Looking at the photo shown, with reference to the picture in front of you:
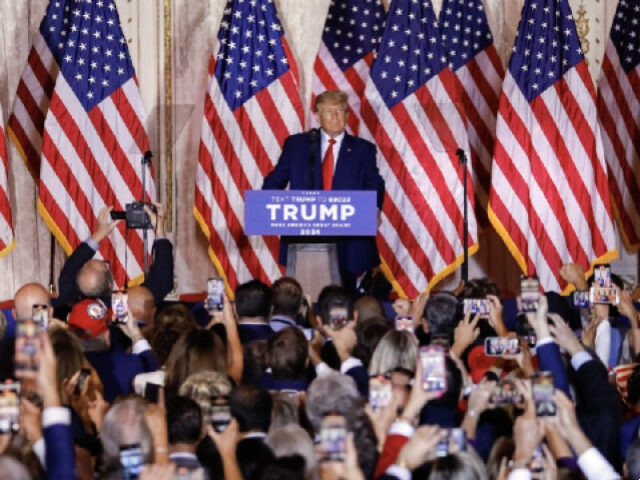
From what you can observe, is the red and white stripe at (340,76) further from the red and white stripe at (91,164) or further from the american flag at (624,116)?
the american flag at (624,116)

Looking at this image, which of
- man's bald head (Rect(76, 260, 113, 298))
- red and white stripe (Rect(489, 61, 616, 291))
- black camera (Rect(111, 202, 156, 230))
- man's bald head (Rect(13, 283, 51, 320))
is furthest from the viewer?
red and white stripe (Rect(489, 61, 616, 291))

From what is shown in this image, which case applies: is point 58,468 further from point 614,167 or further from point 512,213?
point 614,167

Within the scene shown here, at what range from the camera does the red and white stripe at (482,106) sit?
977cm

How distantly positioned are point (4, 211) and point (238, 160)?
1945 millimetres

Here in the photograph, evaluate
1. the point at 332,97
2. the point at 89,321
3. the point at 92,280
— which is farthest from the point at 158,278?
the point at 332,97

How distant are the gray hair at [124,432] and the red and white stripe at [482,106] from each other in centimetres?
693

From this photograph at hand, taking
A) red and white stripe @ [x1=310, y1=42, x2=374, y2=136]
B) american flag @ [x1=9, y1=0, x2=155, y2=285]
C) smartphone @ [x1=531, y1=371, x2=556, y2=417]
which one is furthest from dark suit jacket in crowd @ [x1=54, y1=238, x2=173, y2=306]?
smartphone @ [x1=531, y1=371, x2=556, y2=417]

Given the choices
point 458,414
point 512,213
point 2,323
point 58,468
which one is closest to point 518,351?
point 458,414

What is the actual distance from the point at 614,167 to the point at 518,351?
5.99 metres

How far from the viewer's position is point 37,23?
9836 mm

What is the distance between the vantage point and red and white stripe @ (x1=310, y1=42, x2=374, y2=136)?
31.9ft

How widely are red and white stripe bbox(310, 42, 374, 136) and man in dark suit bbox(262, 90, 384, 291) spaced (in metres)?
2.05

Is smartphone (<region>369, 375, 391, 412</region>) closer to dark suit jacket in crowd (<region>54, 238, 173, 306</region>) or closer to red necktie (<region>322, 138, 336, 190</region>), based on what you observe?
dark suit jacket in crowd (<region>54, 238, 173, 306</region>)

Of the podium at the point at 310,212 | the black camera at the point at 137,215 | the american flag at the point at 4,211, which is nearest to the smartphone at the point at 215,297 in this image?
the podium at the point at 310,212
